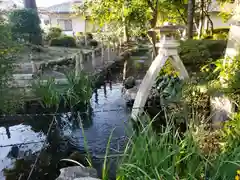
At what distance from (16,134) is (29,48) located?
668cm

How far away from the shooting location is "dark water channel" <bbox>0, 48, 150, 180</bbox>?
2.95 meters

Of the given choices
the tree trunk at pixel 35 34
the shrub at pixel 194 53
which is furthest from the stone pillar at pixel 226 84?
the tree trunk at pixel 35 34

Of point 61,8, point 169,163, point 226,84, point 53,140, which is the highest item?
point 61,8

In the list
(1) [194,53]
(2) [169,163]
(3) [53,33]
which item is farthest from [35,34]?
(2) [169,163]

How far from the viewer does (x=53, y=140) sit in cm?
365

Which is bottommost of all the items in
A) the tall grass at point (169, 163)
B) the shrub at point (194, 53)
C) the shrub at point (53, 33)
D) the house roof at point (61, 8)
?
the tall grass at point (169, 163)

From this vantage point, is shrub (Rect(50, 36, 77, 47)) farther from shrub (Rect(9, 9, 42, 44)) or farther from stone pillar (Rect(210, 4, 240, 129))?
Answer: stone pillar (Rect(210, 4, 240, 129))

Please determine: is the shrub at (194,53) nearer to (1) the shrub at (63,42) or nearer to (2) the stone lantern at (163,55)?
(2) the stone lantern at (163,55)

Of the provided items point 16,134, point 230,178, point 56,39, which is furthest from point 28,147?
point 56,39

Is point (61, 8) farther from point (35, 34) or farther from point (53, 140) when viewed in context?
point (53, 140)

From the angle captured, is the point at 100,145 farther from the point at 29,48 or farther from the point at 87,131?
the point at 29,48

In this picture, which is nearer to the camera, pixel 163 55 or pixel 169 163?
pixel 169 163

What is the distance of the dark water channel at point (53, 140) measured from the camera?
295 cm

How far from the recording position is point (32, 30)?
1050cm
